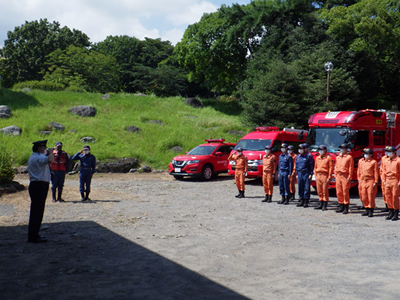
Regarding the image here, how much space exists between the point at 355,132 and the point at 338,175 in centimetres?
245

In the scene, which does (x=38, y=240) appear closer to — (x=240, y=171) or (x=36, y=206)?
(x=36, y=206)

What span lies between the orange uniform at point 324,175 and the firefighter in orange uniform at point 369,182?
40.9 inches

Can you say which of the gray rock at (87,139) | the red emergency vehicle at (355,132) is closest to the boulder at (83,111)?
the gray rock at (87,139)

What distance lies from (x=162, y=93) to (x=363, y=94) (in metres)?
27.5

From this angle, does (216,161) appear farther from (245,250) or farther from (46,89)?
(46,89)

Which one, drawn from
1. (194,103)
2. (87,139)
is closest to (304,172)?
(87,139)

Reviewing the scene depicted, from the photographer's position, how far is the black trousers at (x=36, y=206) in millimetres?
7258

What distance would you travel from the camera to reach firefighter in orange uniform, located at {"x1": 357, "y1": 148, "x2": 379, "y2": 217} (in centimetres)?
1023

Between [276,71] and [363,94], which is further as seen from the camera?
[363,94]

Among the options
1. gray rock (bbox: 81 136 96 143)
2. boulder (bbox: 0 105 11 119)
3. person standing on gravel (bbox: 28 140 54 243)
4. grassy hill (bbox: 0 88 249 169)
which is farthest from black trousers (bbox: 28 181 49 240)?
boulder (bbox: 0 105 11 119)

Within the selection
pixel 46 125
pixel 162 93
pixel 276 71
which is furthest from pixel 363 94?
pixel 162 93

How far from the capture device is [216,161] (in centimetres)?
1941

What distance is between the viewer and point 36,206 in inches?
289

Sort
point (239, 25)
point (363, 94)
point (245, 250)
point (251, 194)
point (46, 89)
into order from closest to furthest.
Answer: point (245, 250) → point (251, 194) → point (363, 94) → point (239, 25) → point (46, 89)
